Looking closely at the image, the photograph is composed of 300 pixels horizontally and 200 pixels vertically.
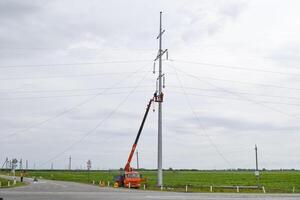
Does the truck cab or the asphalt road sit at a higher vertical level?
the truck cab

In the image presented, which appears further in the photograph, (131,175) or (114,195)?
(131,175)

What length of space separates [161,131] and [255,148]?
1222cm

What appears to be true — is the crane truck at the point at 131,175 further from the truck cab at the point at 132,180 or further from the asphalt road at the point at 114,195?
the asphalt road at the point at 114,195

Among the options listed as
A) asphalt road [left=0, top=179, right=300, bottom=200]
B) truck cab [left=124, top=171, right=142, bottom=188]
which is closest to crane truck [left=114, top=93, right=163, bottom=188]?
truck cab [left=124, top=171, right=142, bottom=188]

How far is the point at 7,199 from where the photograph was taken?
27.5 metres

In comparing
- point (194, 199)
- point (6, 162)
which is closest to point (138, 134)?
point (194, 199)

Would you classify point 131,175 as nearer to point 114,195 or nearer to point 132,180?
point 132,180

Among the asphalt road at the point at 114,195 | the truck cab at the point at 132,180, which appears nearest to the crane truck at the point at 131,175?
the truck cab at the point at 132,180

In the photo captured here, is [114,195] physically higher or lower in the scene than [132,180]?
lower

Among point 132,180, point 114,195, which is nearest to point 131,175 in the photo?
point 132,180

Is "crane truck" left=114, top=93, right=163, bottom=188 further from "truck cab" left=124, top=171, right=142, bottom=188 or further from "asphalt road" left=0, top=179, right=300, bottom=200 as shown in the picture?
"asphalt road" left=0, top=179, right=300, bottom=200

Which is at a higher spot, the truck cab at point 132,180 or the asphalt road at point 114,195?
the truck cab at point 132,180

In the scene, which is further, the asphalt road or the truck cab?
the truck cab

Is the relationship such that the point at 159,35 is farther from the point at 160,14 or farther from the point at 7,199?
the point at 7,199
